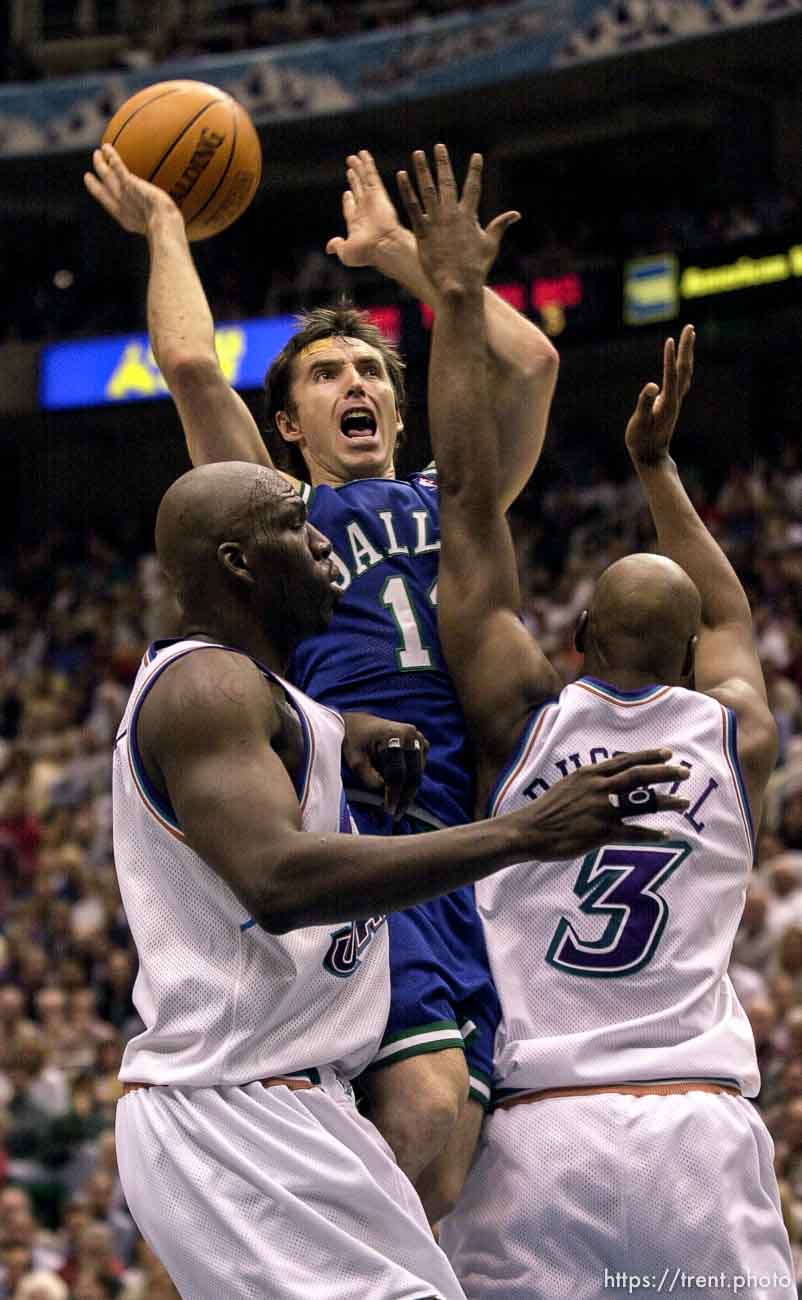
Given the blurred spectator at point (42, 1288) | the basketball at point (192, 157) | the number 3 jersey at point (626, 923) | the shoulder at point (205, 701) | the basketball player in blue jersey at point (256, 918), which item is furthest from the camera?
the blurred spectator at point (42, 1288)

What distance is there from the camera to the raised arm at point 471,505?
341 centimetres

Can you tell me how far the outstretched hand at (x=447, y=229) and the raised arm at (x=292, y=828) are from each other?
1117mm

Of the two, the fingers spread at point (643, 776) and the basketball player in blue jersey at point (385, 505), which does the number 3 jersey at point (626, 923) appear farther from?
the fingers spread at point (643, 776)

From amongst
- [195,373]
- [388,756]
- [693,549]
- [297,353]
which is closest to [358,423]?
[297,353]

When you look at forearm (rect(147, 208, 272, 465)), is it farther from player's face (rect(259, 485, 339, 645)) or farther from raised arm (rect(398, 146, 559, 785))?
player's face (rect(259, 485, 339, 645))

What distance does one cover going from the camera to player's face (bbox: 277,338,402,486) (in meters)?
3.91

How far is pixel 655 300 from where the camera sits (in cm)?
1442

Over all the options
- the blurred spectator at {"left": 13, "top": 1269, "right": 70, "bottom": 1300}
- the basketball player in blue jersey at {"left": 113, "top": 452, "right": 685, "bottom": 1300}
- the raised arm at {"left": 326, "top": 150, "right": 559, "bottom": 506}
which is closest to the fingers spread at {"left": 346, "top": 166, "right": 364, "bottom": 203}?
the raised arm at {"left": 326, "top": 150, "right": 559, "bottom": 506}

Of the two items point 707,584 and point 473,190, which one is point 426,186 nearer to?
point 473,190

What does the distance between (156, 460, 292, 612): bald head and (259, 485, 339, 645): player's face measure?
3 centimetres

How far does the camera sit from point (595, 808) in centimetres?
247

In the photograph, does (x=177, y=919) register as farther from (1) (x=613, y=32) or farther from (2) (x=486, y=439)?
(1) (x=613, y=32)

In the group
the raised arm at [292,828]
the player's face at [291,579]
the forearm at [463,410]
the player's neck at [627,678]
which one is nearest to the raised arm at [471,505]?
the forearm at [463,410]

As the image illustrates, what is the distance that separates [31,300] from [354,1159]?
17.6 m
